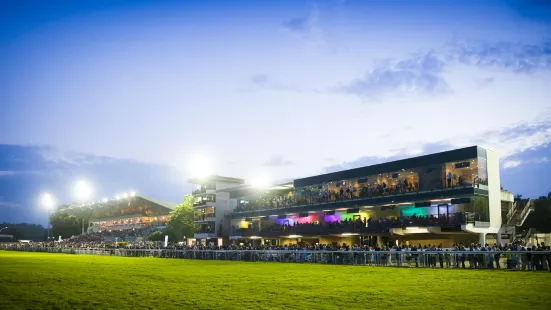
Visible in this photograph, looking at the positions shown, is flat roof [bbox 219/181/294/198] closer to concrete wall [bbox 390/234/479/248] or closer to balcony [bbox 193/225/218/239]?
balcony [bbox 193/225/218/239]

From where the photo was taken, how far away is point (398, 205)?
170 ft

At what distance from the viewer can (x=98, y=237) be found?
4592 inches

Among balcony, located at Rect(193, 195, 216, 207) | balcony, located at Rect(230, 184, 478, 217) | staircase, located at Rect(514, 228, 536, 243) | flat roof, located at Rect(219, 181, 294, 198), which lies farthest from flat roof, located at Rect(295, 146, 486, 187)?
balcony, located at Rect(193, 195, 216, 207)

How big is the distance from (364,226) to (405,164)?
802 cm

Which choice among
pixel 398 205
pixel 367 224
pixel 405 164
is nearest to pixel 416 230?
pixel 398 205

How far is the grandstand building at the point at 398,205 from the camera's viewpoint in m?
45.0

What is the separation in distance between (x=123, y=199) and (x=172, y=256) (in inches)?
3685

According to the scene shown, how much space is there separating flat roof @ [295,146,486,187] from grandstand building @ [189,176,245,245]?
24.3 meters

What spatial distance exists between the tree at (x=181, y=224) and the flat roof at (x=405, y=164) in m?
35.6

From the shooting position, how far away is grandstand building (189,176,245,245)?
8531 cm

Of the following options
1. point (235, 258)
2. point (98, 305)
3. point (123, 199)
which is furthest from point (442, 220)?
point (123, 199)

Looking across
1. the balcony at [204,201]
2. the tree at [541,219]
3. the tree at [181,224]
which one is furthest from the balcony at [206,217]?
the tree at [541,219]

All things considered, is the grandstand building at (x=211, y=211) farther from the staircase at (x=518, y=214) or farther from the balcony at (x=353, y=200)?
the staircase at (x=518, y=214)

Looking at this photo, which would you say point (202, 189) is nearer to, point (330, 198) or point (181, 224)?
point (181, 224)
